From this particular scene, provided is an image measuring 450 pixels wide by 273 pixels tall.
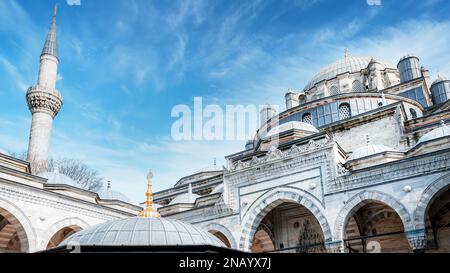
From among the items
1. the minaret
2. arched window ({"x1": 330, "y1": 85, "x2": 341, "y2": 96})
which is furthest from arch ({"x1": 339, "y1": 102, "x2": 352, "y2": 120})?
the minaret

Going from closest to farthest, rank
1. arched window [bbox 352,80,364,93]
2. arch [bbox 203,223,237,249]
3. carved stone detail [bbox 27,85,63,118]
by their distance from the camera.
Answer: arch [bbox 203,223,237,249]
carved stone detail [bbox 27,85,63,118]
arched window [bbox 352,80,364,93]

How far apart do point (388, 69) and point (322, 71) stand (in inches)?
142

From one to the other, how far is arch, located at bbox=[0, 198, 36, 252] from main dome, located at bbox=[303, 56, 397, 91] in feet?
52.1

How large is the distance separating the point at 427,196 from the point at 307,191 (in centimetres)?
303

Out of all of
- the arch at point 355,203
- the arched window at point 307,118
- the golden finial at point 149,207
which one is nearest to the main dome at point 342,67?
the arched window at point 307,118

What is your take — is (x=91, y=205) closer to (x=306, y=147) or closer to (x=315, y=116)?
(x=306, y=147)

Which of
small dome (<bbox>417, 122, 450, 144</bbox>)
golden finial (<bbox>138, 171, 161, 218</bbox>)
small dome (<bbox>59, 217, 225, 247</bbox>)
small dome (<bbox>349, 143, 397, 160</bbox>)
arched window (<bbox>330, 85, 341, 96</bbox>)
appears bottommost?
small dome (<bbox>59, 217, 225, 247</bbox>)

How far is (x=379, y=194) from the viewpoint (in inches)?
408

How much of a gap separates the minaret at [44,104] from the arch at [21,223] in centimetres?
425

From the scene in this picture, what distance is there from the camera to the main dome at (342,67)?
22719mm

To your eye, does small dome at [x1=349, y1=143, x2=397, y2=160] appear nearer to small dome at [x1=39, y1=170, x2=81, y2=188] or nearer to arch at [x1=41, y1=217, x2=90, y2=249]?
arch at [x1=41, y1=217, x2=90, y2=249]

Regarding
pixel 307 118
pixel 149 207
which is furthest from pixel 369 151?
pixel 149 207

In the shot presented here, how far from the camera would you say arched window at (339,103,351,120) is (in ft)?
56.4

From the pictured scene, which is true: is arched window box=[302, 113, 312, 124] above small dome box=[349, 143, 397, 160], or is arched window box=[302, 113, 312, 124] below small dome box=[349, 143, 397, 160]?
above
